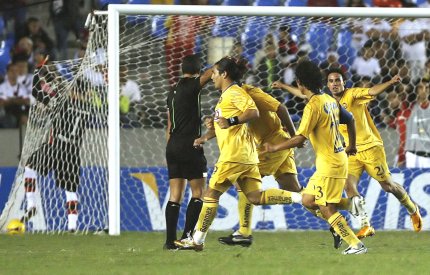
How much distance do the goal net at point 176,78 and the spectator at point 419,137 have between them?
4.2 inches

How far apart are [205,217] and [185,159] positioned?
85 centimetres

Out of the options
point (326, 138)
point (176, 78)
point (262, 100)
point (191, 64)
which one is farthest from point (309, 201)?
point (176, 78)

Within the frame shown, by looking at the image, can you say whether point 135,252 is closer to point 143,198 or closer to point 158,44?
point 143,198

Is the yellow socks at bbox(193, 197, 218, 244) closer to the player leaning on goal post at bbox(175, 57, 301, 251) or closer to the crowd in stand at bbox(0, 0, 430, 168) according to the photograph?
the player leaning on goal post at bbox(175, 57, 301, 251)

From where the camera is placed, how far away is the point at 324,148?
8.92m

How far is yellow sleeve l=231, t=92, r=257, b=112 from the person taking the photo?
9.08m

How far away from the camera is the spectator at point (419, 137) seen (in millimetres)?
13727

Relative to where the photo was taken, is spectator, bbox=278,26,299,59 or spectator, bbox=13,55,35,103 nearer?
spectator, bbox=278,26,299,59

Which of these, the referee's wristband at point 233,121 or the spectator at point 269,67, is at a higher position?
the spectator at point 269,67

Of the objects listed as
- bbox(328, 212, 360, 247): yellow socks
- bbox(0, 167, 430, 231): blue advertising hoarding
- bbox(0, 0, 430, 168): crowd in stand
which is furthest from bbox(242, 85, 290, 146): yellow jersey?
bbox(0, 0, 430, 168): crowd in stand

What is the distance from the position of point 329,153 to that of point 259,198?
839 millimetres

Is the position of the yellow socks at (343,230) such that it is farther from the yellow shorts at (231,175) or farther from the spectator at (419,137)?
the spectator at (419,137)

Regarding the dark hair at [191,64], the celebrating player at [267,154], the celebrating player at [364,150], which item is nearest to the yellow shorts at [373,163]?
the celebrating player at [364,150]

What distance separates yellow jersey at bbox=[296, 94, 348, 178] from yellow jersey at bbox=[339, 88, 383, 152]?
75.9 inches
